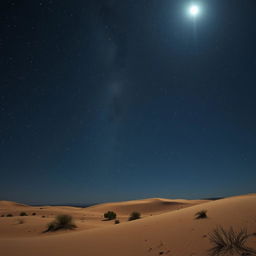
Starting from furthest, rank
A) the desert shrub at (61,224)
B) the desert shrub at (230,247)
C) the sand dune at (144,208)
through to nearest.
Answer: the sand dune at (144,208) < the desert shrub at (61,224) < the desert shrub at (230,247)

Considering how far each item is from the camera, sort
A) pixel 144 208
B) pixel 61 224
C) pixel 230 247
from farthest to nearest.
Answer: pixel 144 208 → pixel 61 224 → pixel 230 247

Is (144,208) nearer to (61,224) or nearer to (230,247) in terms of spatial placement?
(61,224)

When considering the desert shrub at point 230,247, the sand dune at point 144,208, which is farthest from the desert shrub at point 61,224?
the sand dune at point 144,208

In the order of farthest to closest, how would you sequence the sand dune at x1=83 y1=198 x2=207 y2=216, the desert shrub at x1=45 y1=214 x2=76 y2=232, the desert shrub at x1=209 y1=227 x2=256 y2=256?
the sand dune at x1=83 y1=198 x2=207 y2=216
the desert shrub at x1=45 y1=214 x2=76 y2=232
the desert shrub at x1=209 y1=227 x2=256 y2=256

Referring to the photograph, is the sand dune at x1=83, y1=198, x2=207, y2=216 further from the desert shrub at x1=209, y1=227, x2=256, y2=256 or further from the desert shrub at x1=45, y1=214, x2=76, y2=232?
the desert shrub at x1=209, y1=227, x2=256, y2=256

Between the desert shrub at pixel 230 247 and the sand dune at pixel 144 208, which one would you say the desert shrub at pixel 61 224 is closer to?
the desert shrub at pixel 230 247

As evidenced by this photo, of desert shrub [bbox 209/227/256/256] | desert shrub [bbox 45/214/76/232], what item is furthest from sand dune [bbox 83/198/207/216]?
desert shrub [bbox 209/227/256/256]

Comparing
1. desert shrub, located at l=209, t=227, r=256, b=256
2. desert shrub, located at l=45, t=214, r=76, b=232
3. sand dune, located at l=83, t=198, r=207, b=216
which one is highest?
desert shrub, located at l=209, t=227, r=256, b=256

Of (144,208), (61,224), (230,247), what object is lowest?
(144,208)

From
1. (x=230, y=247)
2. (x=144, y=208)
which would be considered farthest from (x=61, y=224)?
(x=144, y=208)

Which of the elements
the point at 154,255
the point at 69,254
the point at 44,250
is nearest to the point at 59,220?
the point at 44,250

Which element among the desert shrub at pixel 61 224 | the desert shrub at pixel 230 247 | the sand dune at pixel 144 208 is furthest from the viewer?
the sand dune at pixel 144 208

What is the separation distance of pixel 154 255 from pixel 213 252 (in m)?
1.59

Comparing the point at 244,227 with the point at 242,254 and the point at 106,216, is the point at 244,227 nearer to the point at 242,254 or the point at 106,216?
the point at 242,254
